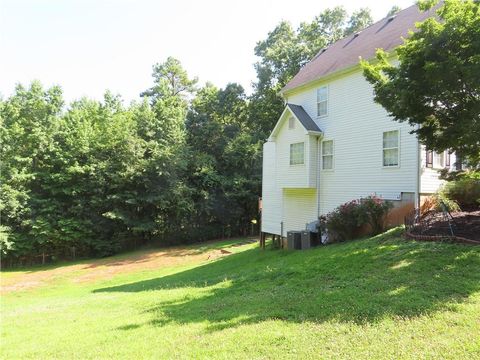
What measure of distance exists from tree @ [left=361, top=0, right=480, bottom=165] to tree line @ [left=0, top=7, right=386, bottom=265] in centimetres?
2174

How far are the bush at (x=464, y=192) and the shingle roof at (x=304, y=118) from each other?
20.6 ft

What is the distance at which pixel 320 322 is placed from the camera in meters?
5.56

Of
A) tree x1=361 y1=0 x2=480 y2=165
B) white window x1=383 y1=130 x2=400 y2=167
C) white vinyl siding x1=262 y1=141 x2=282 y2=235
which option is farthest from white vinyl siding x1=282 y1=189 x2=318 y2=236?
tree x1=361 y1=0 x2=480 y2=165

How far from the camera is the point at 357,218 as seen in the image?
13422 mm

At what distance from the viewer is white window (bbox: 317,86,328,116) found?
17922 millimetres

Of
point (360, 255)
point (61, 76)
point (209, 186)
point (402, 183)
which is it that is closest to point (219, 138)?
point (209, 186)

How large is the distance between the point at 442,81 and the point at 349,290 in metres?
4.74

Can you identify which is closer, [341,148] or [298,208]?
[341,148]

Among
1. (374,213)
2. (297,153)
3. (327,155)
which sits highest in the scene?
(297,153)

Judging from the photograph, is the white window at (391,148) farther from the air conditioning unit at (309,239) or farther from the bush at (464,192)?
the air conditioning unit at (309,239)

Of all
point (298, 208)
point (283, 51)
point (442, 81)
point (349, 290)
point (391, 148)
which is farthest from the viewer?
point (283, 51)

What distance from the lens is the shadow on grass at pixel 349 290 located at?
592 cm

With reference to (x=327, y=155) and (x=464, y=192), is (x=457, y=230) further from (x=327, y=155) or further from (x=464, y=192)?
(x=327, y=155)

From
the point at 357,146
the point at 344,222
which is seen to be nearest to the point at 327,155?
the point at 357,146
